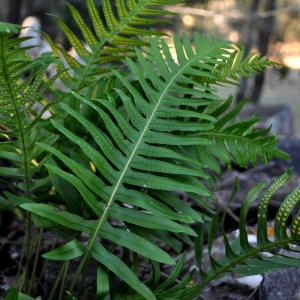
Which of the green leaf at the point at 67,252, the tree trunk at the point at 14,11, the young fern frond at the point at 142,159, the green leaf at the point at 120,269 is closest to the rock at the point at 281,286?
the young fern frond at the point at 142,159

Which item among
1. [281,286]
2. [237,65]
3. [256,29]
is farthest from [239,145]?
[256,29]

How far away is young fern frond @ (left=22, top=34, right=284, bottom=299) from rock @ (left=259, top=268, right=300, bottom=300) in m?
0.28

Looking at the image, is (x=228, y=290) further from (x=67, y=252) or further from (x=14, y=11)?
(x=14, y=11)

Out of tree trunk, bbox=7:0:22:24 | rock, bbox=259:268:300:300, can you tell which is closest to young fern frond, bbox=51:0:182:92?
rock, bbox=259:268:300:300

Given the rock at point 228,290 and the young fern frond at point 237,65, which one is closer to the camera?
the young fern frond at point 237,65

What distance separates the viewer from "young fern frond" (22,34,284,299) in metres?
1.16

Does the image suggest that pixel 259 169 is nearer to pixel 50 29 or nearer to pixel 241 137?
pixel 241 137

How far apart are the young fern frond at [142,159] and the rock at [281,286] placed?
281 millimetres

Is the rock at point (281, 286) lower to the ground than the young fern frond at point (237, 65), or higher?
lower

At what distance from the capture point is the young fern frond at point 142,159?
1156 millimetres

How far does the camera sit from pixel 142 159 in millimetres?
1259

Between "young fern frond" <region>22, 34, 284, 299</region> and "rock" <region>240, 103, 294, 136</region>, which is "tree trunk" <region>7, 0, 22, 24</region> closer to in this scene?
"rock" <region>240, 103, 294, 136</region>

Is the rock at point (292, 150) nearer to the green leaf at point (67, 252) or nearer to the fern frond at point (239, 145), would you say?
the fern frond at point (239, 145)

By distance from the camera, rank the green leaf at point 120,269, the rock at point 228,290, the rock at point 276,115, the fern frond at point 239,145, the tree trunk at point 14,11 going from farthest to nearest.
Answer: the rock at point 276,115 < the tree trunk at point 14,11 < the rock at point 228,290 < the fern frond at point 239,145 < the green leaf at point 120,269
